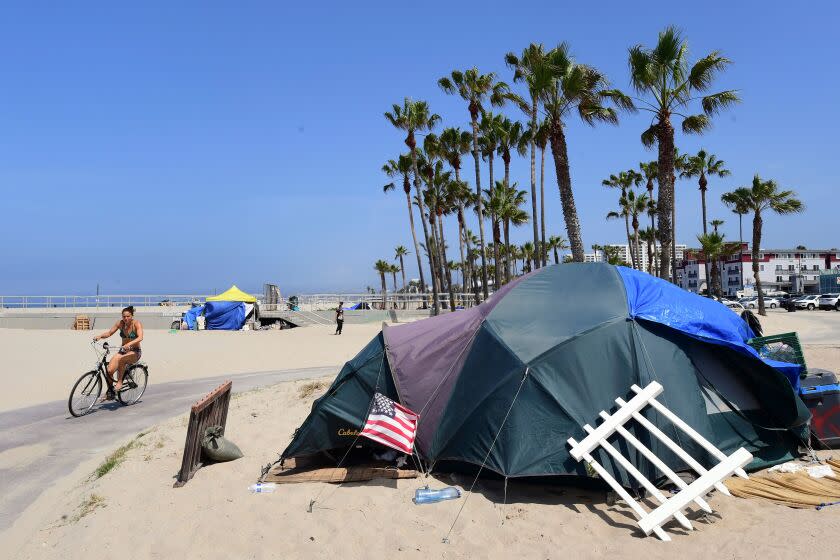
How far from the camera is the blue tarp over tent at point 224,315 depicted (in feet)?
103

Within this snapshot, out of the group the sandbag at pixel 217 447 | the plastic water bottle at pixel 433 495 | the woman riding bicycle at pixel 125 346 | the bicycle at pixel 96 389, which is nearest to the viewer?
the plastic water bottle at pixel 433 495

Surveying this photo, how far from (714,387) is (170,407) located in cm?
972

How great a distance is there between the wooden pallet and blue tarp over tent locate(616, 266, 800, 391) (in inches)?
128

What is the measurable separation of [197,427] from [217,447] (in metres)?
0.55

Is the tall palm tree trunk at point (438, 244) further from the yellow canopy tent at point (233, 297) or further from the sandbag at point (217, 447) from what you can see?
the sandbag at point (217, 447)

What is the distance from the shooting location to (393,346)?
24.7ft

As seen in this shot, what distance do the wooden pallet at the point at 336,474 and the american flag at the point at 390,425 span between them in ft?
Answer: 1.20

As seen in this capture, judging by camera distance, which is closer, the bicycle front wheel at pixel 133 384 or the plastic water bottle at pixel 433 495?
the plastic water bottle at pixel 433 495

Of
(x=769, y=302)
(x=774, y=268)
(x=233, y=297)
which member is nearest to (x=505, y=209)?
(x=233, y=297)

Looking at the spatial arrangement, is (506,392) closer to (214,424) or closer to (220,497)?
(220,497)

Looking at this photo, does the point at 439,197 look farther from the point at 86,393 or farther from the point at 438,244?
the point at 86,393

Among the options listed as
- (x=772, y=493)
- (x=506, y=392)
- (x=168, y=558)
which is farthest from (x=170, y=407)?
(x=772, y=493)

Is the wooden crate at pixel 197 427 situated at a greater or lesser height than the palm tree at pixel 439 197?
lesser

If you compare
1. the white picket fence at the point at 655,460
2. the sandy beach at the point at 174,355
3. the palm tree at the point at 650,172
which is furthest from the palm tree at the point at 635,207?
the white picket fence at the point at 655,460
